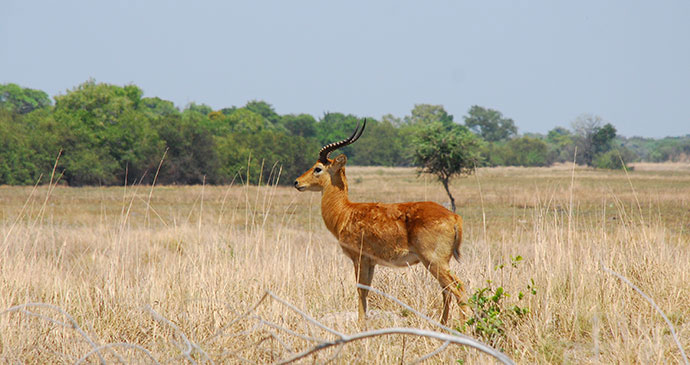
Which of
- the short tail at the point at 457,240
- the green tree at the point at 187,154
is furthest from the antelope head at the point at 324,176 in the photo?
the green tree at the point at 187,154

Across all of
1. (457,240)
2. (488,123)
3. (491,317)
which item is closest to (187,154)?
(457,240)

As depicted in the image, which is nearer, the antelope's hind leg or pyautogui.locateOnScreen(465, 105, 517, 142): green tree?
the antelope's hind leg

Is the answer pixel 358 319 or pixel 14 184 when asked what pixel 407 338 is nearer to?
pixel 358 319

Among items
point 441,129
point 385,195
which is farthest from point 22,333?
point 385,195

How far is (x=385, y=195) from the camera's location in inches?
1501

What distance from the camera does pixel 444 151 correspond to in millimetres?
26969

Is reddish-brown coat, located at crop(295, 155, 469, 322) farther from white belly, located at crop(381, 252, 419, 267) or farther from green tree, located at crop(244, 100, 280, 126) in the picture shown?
green tree, located at crop(244, 100, 280, 126)

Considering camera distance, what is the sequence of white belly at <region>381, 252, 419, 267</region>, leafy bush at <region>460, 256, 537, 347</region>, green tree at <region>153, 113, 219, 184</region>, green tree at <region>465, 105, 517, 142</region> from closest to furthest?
1. leafy bush at <region>460, 256, 537, 347</region>
2. white belly at <region>381, 252, 419, 267</region>
3. green tree at <region>153, 113, 219, 184</region>
4. green tree at <region>465, 105, 517, 142</region>

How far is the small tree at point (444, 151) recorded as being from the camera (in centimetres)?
2683

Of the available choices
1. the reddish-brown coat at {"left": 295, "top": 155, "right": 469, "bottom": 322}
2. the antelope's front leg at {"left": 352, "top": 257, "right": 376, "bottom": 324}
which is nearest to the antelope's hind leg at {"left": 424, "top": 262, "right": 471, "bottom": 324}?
the reddish-brown coat at {"left": 295, "top": 155, "right": 469, "bottom": 322}

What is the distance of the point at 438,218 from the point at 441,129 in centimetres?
2379

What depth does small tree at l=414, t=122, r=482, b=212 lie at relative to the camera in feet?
88.0

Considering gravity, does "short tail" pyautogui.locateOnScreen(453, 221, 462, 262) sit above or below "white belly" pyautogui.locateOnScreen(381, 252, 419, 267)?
above

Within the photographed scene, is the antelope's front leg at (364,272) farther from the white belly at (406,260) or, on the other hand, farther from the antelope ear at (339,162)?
the antelope ear at (339,162)
